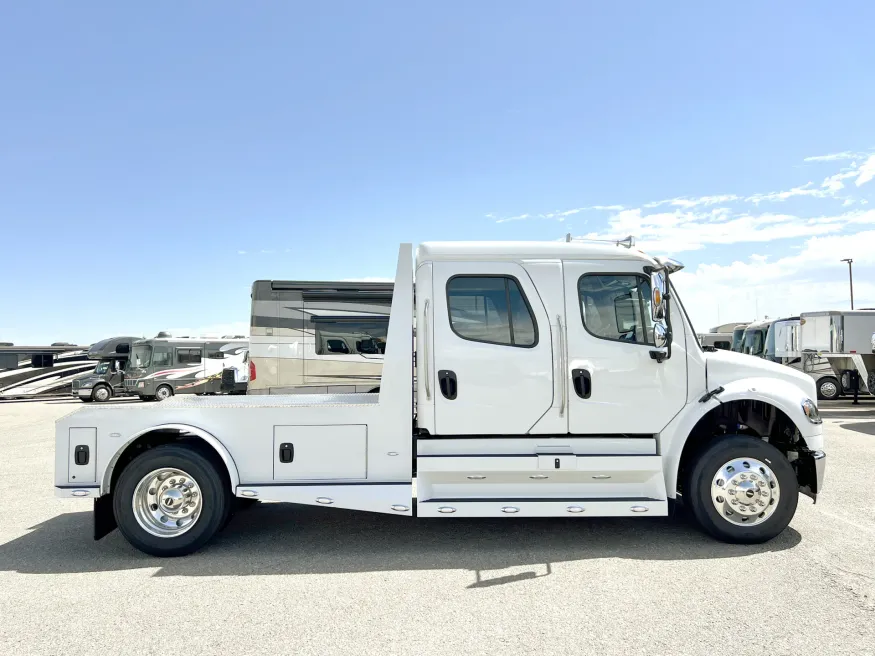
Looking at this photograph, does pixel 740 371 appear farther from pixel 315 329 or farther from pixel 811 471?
pixel 315 329

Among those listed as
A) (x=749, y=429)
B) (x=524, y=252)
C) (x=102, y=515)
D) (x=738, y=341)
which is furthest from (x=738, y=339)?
(x=102, y=515)

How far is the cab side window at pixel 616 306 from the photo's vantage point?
4910 mm

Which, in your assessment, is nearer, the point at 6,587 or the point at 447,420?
the point at 6,587

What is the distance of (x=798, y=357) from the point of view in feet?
65.6

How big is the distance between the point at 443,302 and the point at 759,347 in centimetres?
2167

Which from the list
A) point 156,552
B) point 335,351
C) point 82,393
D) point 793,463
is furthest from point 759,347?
point 82,393

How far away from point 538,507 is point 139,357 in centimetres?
2390

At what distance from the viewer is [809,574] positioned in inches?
169

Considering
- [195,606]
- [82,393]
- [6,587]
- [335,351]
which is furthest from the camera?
[82,393]

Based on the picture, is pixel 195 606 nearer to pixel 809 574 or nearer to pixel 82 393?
pixel 809 574

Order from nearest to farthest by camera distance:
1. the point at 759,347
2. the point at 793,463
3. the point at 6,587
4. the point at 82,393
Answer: the point at 6,587, the point at 793,463, the point at 759,347, the point at 82,393

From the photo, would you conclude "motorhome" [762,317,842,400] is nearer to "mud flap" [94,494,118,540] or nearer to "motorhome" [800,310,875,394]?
"motorhome" [800,310,875,394]

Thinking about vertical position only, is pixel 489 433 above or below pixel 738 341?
below

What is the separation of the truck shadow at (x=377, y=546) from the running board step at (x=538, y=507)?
322 millimetres
